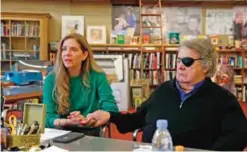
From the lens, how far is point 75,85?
2389 mm

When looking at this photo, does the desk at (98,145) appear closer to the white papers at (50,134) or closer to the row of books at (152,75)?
the white papers at (50,134)

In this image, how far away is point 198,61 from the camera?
196 cm

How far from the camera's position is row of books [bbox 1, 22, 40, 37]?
7086 millimetres

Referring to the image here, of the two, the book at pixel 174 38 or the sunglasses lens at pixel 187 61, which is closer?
the sunglasses lens at pixel 187 61

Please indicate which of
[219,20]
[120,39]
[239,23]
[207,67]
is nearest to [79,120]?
[207,67]

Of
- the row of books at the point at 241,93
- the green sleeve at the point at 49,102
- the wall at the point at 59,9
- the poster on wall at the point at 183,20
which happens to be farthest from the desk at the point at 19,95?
the row of books at the point at 241,93

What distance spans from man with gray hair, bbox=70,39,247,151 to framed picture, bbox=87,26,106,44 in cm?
538

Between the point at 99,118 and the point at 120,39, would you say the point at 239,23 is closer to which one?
the point at 120,39

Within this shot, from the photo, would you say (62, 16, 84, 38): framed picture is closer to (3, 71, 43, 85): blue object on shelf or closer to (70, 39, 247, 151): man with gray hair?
(3, 71, 43, 85): blue object on shelf

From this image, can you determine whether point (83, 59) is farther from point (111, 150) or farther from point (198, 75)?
point (111, 150)

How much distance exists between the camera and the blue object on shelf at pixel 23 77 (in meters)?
4.06

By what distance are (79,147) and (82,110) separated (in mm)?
885

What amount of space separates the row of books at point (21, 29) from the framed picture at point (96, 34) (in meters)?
1.03

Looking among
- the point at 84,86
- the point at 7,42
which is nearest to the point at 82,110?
A: the point at 84,86
